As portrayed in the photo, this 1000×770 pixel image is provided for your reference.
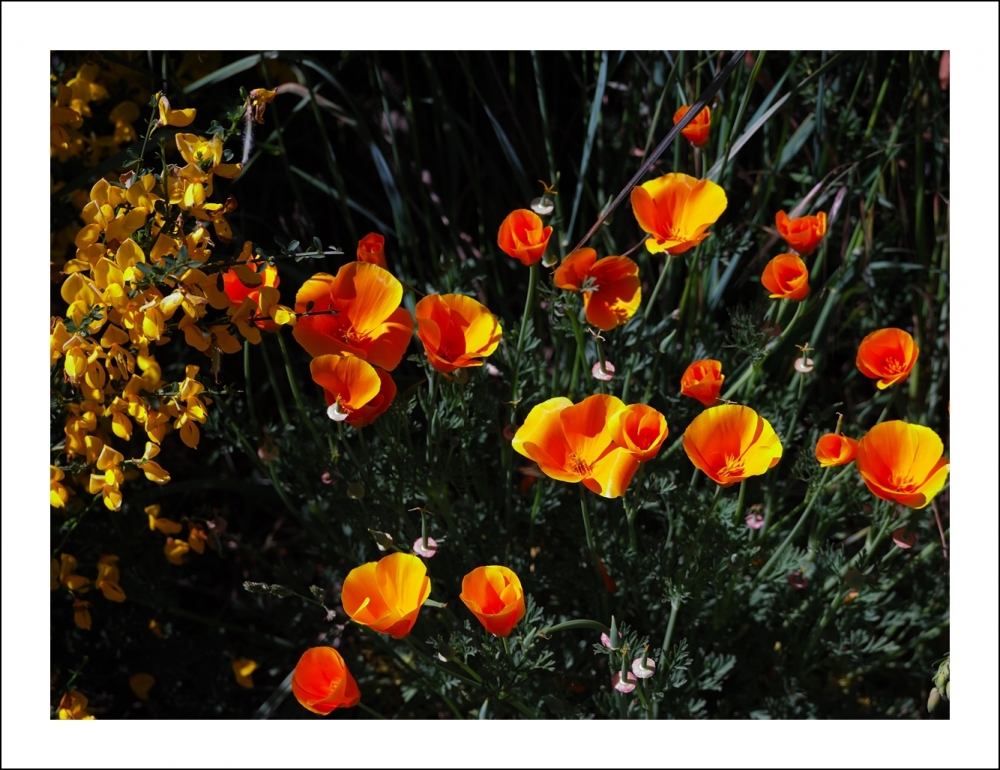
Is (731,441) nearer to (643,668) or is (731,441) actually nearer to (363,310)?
(643,668)

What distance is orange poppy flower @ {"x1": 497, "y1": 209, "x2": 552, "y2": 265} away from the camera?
0.80 meters

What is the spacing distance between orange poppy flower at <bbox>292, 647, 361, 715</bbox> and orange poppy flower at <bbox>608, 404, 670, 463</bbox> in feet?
1.04

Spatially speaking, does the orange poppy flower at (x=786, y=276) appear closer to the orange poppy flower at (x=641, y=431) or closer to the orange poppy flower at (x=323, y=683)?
the orange poppy flower at (x=641, y=431)

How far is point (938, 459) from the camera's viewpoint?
0.81 meters

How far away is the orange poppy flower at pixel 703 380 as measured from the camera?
843 millimetres

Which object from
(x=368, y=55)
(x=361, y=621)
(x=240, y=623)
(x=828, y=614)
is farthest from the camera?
(x=240, y=623)

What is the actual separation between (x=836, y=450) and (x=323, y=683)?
54 centimetres

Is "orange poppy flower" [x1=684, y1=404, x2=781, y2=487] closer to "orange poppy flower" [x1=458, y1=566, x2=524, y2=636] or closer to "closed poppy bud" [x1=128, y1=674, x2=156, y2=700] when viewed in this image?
"orange poppy flower" [x1=458, y1=566, x2=524, y2=636]

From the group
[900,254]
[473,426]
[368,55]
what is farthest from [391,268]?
[900,254]

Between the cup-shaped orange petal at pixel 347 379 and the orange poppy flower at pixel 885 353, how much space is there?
0.50 m

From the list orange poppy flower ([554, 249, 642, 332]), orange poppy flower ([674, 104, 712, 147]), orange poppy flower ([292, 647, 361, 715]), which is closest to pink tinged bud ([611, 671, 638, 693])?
orange poppy flower ([292, 647, 361, 715])

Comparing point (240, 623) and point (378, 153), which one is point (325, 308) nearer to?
point (378, 153)

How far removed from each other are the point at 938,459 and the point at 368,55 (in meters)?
0.92

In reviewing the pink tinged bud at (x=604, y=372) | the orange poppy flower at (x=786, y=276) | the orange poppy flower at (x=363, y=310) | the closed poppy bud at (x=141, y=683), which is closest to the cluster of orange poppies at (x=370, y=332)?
the orange poppy flower at (x=363, y=310)
